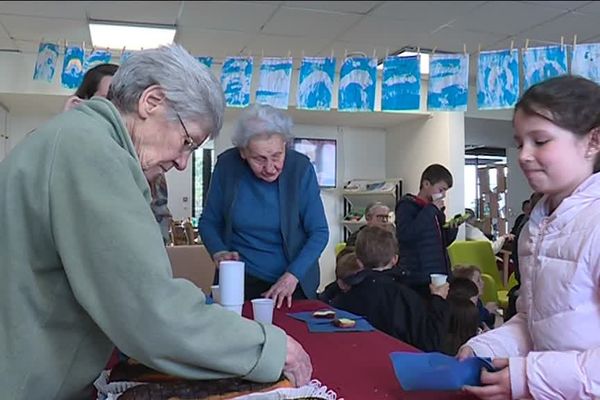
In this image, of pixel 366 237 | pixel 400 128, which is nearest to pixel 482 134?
pixel 400 128

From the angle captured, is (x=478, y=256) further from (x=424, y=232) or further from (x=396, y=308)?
(x=396, y=308)

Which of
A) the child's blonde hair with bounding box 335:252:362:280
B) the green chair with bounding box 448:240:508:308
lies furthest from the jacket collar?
the green chair with bounding box 448:240:508:308

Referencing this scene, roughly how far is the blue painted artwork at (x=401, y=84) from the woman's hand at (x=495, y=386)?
2442mm

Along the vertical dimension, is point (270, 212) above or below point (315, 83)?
below

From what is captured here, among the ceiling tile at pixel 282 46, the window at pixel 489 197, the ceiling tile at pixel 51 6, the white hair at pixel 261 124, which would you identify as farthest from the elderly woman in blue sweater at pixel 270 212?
the window at pixel 489 197

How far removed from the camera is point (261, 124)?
1.68 m

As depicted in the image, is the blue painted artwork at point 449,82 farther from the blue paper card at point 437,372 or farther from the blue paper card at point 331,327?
the blue paper card at point 437,372

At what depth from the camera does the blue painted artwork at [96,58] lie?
10.4 ft

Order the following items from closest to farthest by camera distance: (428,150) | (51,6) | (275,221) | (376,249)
A: (51,6)
(275,221)
(376,249)
(428,150)

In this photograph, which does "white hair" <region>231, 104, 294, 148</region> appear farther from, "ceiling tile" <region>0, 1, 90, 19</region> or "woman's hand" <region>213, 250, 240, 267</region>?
"ceiling tile" <region>0, 1, 90, 19</region>

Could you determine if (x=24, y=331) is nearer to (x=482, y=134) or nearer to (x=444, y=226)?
(x=444, y=226)

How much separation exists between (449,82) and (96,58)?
198 cm

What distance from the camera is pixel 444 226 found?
2.96 metres

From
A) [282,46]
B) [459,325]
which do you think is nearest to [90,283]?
[459,325]
